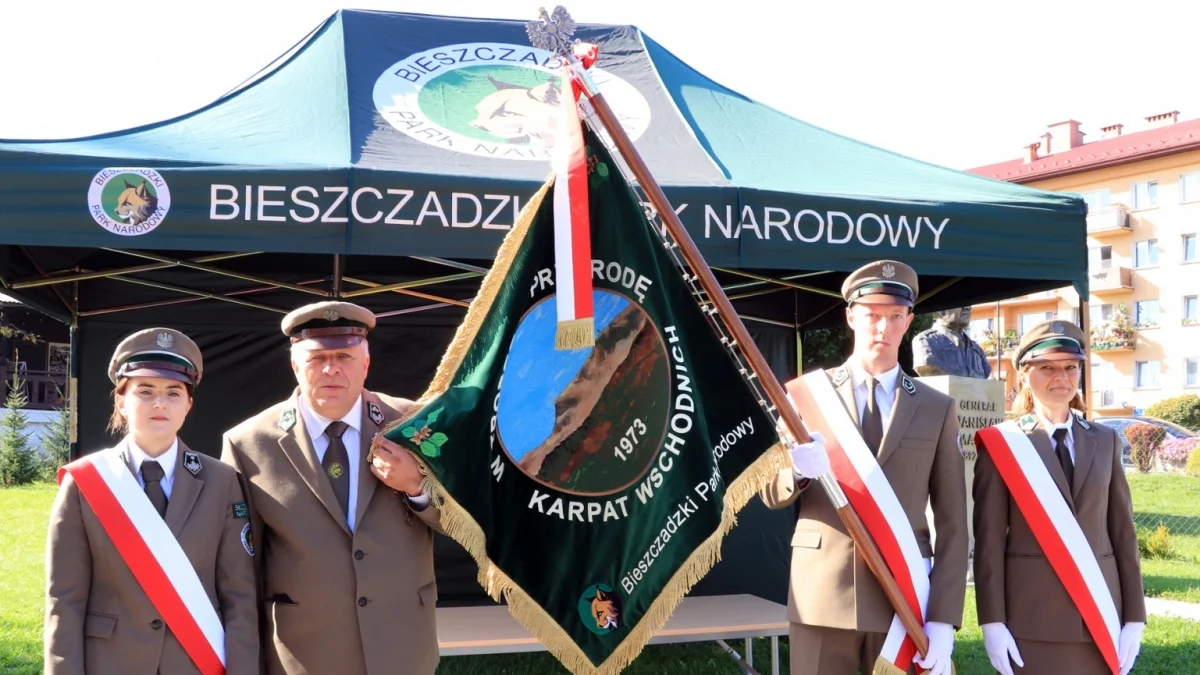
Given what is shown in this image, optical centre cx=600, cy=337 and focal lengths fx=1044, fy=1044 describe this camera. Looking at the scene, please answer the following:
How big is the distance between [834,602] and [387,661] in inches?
53.8

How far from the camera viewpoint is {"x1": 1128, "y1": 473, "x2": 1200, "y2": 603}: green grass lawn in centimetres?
863

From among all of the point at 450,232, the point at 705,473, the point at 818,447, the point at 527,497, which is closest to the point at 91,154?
the point at 450,232

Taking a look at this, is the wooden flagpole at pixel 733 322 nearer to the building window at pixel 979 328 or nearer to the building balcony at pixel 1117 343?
the building balcony at pixel 1117 343

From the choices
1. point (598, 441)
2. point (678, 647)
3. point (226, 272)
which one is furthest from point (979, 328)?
point (598, 441)

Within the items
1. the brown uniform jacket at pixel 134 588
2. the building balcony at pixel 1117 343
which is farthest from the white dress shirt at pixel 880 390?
the building balcony at pixel 1117 343

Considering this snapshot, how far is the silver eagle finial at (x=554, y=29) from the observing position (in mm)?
3057

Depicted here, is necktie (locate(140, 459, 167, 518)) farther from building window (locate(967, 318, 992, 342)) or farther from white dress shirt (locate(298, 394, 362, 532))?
building window (locate(967, 318, 992, 342))

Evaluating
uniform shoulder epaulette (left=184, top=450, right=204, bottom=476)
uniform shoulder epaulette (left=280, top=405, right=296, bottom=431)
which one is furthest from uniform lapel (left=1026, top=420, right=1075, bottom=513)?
uniform shoulder epaulette (left=184, top=450, right=204, bottom=476)

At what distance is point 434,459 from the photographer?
2887 millimetres

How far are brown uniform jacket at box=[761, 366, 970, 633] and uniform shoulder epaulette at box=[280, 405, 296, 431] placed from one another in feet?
4.92

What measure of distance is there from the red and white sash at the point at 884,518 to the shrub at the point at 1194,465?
20156 millimetres

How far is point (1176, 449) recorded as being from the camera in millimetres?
22750

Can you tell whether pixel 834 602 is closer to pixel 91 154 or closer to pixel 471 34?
pixel 91 154

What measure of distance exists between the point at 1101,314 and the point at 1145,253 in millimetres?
3137
